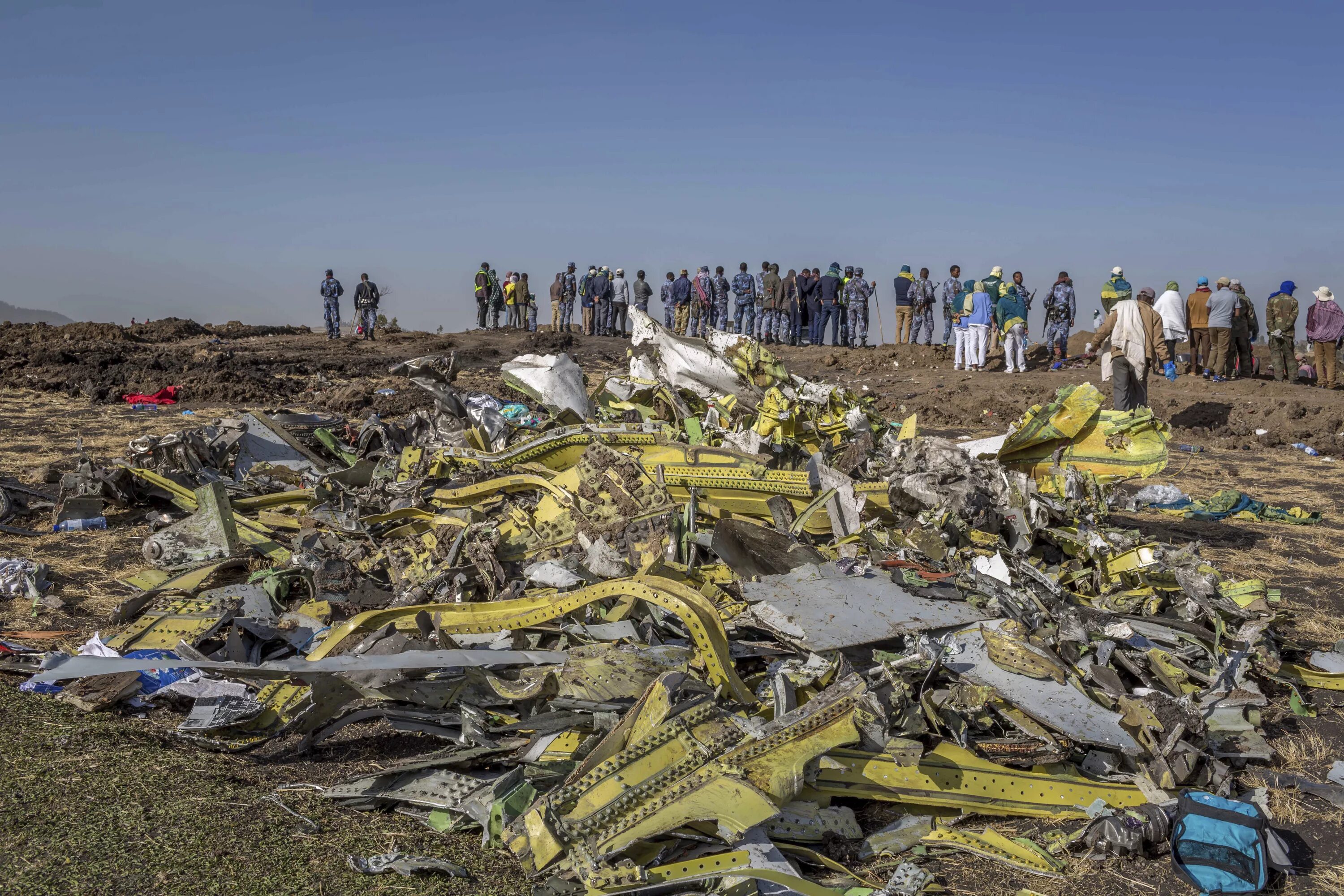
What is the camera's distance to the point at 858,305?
2012cm

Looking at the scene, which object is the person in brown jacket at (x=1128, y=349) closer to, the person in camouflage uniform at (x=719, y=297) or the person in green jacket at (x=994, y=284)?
the person in green jacket at (x=994, y=284)

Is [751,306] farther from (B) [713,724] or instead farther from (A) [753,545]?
(B) [713,724]

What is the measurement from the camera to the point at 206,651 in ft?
13.6

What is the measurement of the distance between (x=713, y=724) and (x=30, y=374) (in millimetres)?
15623

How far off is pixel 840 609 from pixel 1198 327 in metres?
15.7

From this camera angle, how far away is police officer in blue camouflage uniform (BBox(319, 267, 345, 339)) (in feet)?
70.9

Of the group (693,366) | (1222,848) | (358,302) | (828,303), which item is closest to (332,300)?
(358,302)

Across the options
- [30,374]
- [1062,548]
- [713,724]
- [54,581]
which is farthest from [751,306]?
[713,724]

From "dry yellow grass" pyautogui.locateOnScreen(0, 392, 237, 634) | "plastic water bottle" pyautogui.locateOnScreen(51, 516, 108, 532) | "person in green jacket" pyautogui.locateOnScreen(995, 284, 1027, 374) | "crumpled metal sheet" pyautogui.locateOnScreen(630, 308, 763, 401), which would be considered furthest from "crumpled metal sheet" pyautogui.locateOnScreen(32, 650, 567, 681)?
"person in green jacket" pyautogui.locateOnScreen(995, 284, 1027, 374)

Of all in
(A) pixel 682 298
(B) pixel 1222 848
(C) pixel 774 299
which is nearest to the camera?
(B) pixel 1222 848

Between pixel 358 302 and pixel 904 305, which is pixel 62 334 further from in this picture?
pixel 904 305

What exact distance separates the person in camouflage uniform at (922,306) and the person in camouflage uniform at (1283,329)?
248 inches

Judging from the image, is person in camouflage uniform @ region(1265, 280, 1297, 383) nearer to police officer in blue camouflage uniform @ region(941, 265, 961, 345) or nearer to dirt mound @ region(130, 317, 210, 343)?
police officer in blue camouflage uniform @ region(941, 265, 961, 345)

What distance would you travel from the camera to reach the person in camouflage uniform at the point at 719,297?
21688 millimetres
